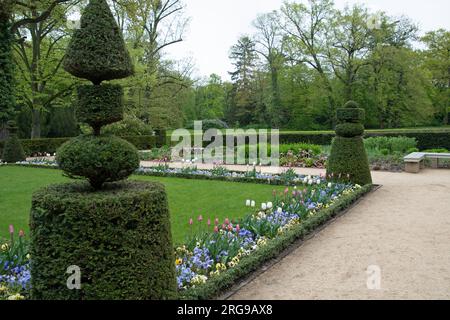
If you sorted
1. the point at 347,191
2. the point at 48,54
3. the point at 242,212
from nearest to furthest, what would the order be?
1. the point at 242,212
2. the point at 347,191
3. the point at 48,54

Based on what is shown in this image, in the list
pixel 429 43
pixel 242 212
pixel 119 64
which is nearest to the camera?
pixel 119 64

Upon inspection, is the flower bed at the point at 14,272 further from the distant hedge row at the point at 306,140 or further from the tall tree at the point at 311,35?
the tall tree at the point at 311,35

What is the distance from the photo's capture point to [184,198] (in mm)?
8016

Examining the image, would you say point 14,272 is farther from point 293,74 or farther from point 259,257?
point 293,74

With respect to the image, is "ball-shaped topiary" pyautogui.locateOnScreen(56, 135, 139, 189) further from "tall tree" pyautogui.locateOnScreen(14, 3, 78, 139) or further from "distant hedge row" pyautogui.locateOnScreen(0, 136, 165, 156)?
"tall tree" pyautogui.locateOnScreen(14, 3, 78, 139)

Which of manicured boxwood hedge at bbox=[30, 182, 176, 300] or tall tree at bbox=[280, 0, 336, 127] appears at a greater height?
tall tree at bbox=[280, 0, 336, 127]

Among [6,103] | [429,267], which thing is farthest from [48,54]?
[429,267]

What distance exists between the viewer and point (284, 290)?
3807 millimetres

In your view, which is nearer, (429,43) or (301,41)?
(301,41)

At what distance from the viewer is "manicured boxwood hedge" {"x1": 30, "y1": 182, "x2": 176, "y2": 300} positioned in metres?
2.73

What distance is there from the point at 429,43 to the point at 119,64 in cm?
3410

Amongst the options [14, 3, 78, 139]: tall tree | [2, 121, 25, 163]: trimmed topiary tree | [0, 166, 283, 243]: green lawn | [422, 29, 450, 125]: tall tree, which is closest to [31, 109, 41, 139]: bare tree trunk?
[14, 3, 78, 139]: tall tree
